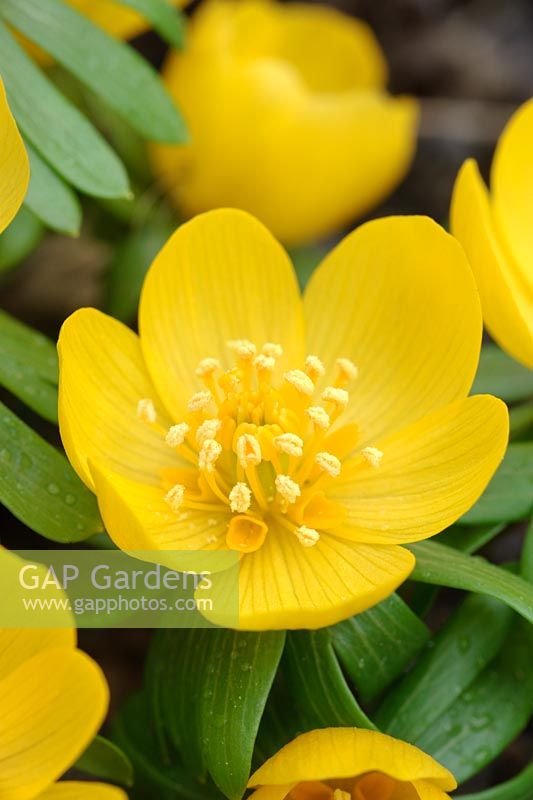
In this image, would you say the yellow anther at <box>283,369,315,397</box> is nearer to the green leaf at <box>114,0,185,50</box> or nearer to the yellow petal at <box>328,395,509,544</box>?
the yellow petal at <box>328,395,509,544</box>

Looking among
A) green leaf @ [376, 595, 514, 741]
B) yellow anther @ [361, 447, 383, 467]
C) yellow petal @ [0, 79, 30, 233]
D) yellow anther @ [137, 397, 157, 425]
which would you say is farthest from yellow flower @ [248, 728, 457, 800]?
yellow petal @ [0, 79, 30, 233]

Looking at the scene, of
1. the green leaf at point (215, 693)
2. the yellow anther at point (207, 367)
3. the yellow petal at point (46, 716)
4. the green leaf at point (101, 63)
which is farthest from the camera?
the green leaf at point (101, 63)

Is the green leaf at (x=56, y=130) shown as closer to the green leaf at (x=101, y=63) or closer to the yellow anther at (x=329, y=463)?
the green leaf at (x=101, y=63)

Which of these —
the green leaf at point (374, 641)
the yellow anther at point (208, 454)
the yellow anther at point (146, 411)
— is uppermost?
the yellow anther at point (146, 411)

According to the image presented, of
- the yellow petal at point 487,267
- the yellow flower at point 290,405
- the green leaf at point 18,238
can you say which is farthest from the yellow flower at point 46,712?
the green leaf at point 18,238

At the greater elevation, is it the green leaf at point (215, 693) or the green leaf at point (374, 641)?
the green leaf at point (215, 693)

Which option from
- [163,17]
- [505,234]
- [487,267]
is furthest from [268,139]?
[487,267]

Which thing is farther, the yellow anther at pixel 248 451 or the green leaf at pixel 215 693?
the yellow anther at pixel 248 451

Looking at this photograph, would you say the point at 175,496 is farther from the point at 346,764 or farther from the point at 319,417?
the point at 346,764
